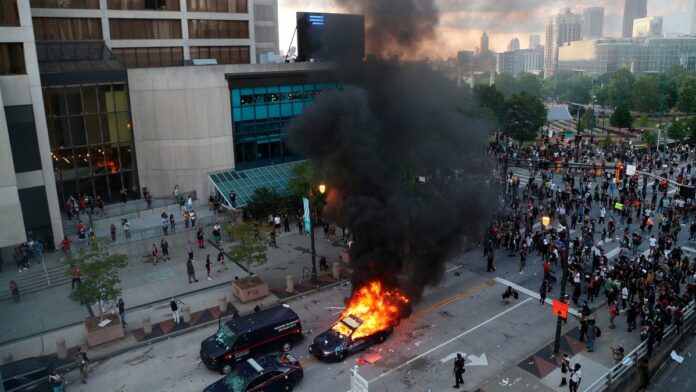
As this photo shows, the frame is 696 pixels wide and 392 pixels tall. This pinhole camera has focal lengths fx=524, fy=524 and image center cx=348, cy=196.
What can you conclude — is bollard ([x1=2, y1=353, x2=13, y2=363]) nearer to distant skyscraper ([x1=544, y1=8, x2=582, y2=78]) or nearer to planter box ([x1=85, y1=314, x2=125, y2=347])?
planter box ([x1=85, y1=314, x2=125, y2=347])

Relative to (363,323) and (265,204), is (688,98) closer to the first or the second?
(265,204)

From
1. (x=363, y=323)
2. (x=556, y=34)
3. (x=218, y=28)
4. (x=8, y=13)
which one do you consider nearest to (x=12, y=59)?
(x=8, y=13)

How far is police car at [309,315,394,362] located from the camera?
1633cm

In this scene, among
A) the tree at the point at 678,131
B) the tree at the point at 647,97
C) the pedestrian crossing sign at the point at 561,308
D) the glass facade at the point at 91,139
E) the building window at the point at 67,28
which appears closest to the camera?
the pedestrian crossing sign at the point at 561,308

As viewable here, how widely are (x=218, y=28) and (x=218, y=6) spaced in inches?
64.8

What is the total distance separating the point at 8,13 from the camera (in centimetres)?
2453

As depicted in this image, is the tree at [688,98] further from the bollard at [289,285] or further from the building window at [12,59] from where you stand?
the building window at [12,59]

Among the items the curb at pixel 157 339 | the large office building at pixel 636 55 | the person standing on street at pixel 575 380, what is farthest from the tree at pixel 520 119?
the large office building at pixel 636 55

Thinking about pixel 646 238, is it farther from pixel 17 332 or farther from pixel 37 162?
pixel 37 162

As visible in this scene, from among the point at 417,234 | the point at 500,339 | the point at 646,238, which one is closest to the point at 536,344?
the point at 500,339

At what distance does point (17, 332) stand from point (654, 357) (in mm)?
21682

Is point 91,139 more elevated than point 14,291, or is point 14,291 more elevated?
point 91,139

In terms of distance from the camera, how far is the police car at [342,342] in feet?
53.6

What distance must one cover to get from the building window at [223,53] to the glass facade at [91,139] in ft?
33.3
